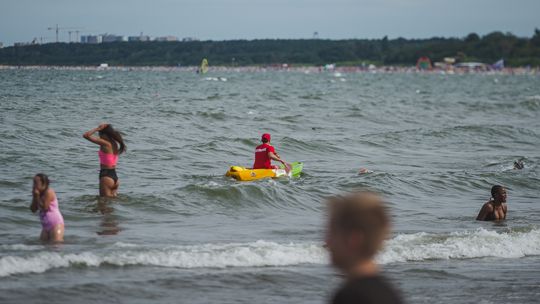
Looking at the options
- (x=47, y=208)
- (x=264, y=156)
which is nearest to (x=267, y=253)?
(x=47, y=208)

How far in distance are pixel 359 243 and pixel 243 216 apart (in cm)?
1091

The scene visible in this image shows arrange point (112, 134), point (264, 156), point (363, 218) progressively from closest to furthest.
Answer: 1. point (363, 218)
2. point (112, 134)
3. point (264, 156)

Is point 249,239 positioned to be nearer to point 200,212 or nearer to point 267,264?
point 267,264

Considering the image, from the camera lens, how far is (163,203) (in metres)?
14.9

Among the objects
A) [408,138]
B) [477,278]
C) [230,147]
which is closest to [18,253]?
[477,278]

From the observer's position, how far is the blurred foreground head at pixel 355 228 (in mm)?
3441

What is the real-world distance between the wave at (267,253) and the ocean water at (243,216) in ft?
0.08

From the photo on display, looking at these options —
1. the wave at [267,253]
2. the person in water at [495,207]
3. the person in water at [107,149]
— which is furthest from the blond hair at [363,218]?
the person in water at [495,207]

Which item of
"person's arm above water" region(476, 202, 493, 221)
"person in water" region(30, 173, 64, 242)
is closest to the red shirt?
"person's arm above water" region(476, 202, 493, 221)

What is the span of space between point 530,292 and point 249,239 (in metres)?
4.03

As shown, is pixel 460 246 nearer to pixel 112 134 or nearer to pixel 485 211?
pixel 485 211

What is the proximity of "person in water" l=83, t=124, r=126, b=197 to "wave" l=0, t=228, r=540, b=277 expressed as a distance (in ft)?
9.34

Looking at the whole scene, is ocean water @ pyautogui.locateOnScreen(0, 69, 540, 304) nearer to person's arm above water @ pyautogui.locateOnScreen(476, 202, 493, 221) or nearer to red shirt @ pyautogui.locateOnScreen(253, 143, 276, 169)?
person's arm above water @ pyautogui.locateOnScreen(476, 202, 493, 221)

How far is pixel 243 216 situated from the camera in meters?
14.4
